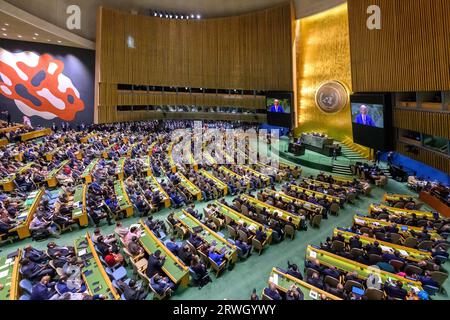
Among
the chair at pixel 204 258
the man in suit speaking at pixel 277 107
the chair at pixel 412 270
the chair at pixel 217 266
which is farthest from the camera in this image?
the man in suit speaking at pixel 277 107

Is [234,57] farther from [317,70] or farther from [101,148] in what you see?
[101,148]

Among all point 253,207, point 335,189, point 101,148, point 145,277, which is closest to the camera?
point 145,277

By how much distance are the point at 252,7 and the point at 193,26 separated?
6.06m

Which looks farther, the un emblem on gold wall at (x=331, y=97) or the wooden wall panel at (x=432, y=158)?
the un emblem on gold wall at (x=331, y=97)

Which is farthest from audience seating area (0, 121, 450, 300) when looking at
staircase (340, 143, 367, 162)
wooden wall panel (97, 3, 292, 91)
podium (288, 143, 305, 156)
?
wooden wall panel (97, 3, 292, 91)

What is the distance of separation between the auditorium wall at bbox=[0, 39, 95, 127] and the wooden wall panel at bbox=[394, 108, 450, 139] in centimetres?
2461

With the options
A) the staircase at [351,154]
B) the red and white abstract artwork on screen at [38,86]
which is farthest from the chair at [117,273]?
the red and white abstract artwork on screen at [38,86]

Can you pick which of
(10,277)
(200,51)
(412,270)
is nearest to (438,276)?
(412,270)

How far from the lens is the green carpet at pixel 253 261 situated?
6094mm

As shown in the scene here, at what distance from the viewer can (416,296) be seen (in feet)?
16.9

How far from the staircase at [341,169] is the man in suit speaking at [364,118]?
9.55 ft

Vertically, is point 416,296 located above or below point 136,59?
below

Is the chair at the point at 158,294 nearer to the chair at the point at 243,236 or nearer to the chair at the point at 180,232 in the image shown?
the chair at the point at 180,232

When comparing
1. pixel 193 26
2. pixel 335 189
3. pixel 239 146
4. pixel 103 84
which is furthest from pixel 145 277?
pixel 193 26
